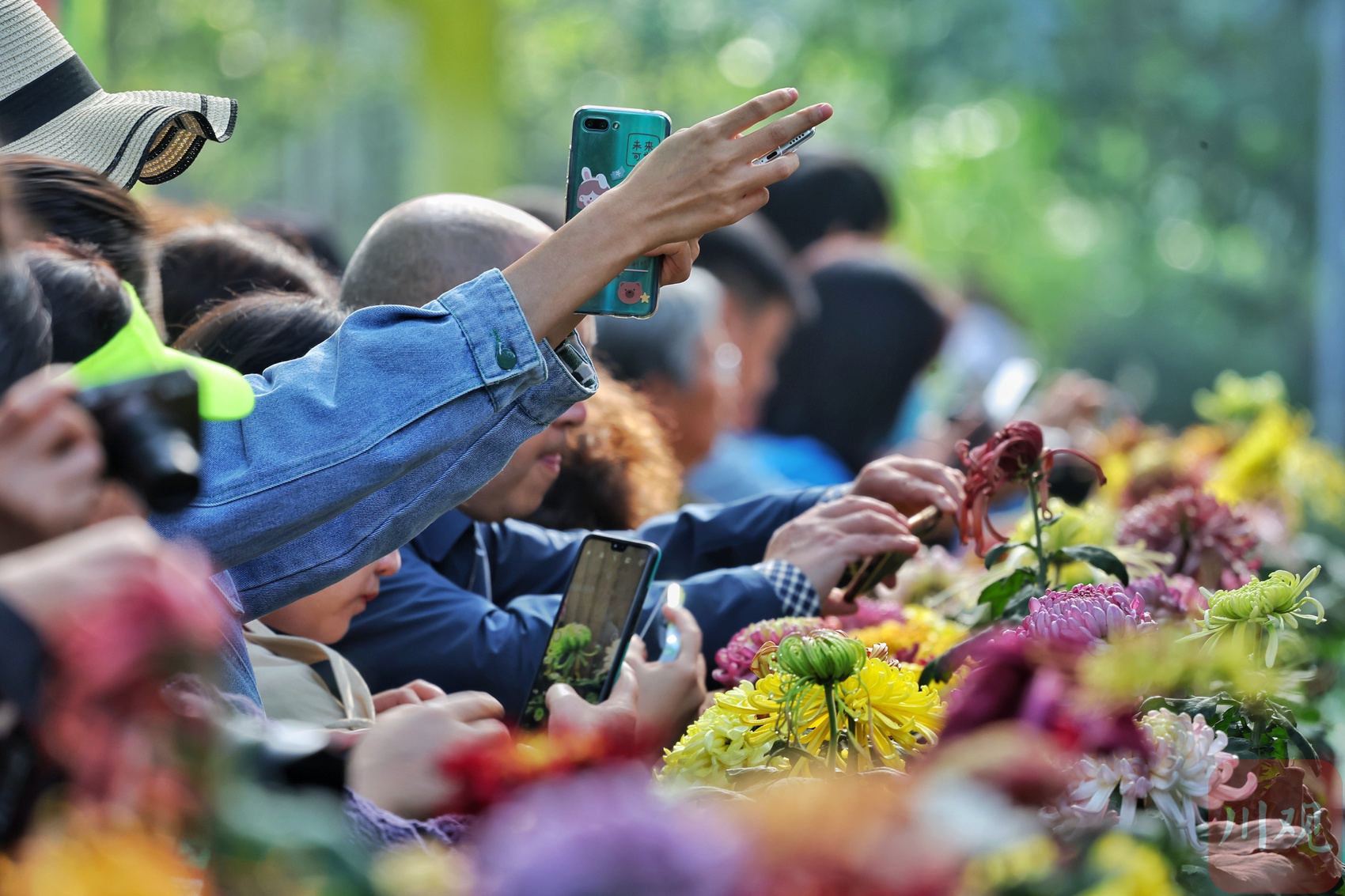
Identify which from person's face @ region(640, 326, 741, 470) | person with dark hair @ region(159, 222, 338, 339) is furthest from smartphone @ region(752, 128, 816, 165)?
person's face @ region(640, 326, 741, 470)

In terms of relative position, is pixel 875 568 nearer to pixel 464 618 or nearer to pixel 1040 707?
pixel 464 618

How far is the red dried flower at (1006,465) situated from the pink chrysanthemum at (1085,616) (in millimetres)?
272

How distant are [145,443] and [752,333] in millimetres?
2961

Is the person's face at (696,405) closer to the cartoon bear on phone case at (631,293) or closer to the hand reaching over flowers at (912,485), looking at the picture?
the hand reaching over flowers at (912,485)

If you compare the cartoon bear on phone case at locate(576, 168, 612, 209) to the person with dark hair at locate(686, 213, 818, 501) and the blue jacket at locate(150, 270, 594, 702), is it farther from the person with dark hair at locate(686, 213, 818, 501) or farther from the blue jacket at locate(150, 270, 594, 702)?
the person with dark hair at locate(686, 213, 818, 501)

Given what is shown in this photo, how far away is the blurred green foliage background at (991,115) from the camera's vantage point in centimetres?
1144

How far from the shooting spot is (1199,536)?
5.29 ft

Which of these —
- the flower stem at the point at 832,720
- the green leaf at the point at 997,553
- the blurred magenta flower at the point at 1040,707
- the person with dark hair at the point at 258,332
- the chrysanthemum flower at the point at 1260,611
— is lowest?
the green leaf at the point at 997,553

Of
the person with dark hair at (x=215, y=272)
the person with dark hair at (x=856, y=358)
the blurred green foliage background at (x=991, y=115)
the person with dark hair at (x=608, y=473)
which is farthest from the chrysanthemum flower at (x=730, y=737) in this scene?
the blurred green foliage background at (x=991, y=115)

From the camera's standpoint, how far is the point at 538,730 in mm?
1263

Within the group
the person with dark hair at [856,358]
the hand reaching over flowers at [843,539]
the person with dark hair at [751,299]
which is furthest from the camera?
the person with dark hair at [856,358]

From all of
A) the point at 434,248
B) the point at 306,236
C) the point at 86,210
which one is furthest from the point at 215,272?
the point at 306,236

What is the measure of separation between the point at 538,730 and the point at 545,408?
15.2 inches

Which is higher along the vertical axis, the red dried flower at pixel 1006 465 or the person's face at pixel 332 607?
the red dried flower at pixel 1006 465
